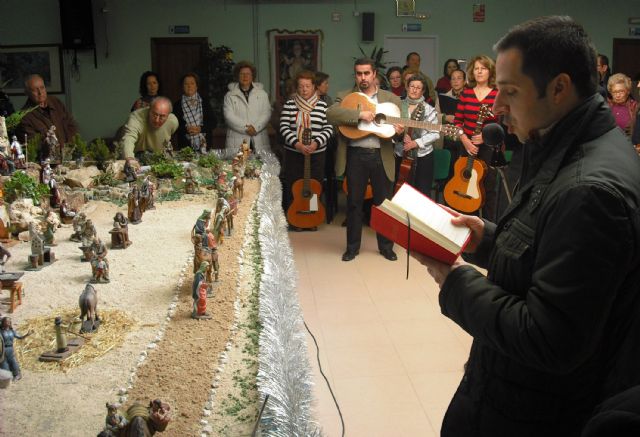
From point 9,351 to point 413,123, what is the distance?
482 centimetres

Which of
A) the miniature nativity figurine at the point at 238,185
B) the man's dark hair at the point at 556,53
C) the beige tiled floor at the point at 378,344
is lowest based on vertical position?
the beige tiled floor at the point at 378,344

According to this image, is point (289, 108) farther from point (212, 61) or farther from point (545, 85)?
point (545, 85)

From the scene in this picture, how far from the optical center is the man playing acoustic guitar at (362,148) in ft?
19.5

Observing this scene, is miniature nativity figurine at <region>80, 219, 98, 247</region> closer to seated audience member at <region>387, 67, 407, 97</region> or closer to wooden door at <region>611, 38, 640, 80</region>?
seated audience member at <region>387, 67, 407, 97</region>

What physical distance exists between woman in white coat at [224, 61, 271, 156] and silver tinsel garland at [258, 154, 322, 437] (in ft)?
12.8

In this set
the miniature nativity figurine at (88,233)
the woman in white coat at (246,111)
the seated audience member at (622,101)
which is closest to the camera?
the miniature nativity figurine at (88,233)

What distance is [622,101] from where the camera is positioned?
264 inches

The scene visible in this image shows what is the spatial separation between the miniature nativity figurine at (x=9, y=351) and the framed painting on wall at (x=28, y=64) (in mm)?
9507

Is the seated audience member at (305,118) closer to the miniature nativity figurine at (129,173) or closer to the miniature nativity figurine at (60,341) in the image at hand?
the miniature nativity figurine at (129,173)

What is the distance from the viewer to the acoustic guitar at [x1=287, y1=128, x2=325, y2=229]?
6909 millimetres

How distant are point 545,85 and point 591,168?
203 mm

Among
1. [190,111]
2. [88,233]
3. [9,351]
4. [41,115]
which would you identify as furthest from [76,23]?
[9,351]

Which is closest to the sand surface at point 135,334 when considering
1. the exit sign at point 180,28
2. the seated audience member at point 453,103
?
the seated audience member at point 453,103

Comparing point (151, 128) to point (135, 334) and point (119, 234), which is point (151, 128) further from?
point (135, 334)
